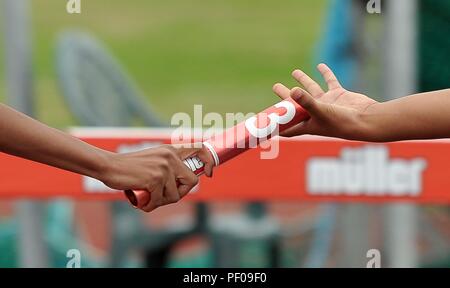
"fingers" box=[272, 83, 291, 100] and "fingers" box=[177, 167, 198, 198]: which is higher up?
"fingers" box=[272, 83, 291, 100]

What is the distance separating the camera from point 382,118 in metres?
2.91

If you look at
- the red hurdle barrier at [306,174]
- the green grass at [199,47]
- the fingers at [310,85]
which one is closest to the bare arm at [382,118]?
the fingers at [310,85]

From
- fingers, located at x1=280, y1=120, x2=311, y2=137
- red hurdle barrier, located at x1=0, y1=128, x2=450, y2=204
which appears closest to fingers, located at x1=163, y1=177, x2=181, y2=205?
fingers, located at x1=280, y1=120, x2=311, y2=137

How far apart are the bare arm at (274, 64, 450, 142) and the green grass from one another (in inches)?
281

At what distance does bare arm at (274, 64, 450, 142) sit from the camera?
2.87 m

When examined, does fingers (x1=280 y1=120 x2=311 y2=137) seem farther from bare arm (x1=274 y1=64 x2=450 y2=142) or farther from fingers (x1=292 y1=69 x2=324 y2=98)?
fingers (x1=292 y1=69 x2=324 y2=98)

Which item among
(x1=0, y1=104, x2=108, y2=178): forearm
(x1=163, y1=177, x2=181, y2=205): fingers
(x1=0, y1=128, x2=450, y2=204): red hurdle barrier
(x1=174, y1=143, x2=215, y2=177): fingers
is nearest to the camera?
(x1=0, y1=104, x2=108, y2=178): forearm

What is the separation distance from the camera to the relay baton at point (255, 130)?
2.86 metres

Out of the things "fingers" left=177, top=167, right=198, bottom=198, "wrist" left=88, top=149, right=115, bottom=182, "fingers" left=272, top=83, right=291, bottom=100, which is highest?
"fingers" left=272, top=83, right=291, bottom=100

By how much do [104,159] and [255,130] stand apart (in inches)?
16.4

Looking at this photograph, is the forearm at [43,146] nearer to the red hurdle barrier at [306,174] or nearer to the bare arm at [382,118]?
the bare arm at [382,118]

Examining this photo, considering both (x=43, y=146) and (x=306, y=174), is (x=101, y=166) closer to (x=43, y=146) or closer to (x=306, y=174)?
(x=43, y=146)
